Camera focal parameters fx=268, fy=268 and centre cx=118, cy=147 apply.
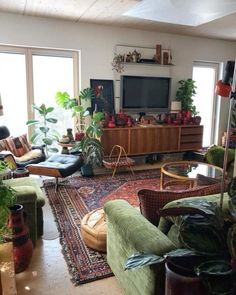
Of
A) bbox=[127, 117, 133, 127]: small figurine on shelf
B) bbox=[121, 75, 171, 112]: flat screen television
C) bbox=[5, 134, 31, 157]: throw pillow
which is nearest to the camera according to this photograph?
bbox=[5, 134, 31, 157]: throw pillow

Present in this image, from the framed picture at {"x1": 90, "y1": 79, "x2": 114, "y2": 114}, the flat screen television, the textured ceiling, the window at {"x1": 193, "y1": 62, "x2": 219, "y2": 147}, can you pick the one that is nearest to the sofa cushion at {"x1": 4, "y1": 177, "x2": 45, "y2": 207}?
the textured ceiling

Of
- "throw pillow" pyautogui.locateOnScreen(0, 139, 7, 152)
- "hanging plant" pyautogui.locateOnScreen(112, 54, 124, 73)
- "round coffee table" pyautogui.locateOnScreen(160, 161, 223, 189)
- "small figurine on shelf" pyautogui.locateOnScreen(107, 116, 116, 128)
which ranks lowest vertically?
"round coffee table" pyautogui.locateOnScreen(160, 161, 223, 189)

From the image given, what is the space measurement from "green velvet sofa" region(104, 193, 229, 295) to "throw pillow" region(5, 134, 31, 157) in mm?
2590

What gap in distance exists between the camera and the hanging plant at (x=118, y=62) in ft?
16.5

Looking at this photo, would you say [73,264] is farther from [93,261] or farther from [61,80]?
[61,80]

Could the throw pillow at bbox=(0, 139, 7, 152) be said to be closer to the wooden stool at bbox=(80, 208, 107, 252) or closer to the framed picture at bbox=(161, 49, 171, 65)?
the wooden stool at bbox=(80, 208, 107, 252)

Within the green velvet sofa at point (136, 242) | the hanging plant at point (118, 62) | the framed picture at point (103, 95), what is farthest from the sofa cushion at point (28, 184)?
the hanging plant at point (118, 62)

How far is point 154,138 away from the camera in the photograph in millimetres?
5070

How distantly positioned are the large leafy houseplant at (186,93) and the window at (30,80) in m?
2.15

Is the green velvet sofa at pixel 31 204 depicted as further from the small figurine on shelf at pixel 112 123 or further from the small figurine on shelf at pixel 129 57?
the small figurine on shelf at pixel 129 57

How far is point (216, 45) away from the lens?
5.98 m

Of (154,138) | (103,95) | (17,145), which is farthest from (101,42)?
(17,145)

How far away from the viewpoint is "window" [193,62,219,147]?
6.13 m

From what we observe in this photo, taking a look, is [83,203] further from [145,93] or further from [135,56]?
[135,56]
